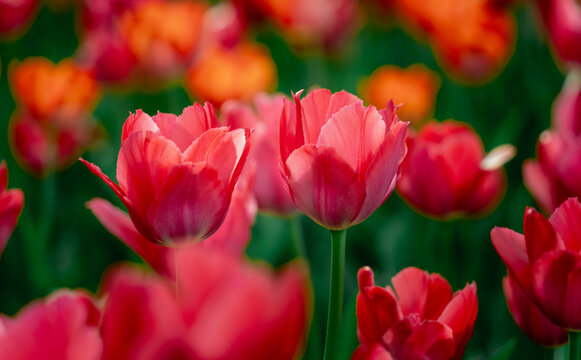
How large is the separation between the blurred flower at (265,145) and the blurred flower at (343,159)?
0.23 meters

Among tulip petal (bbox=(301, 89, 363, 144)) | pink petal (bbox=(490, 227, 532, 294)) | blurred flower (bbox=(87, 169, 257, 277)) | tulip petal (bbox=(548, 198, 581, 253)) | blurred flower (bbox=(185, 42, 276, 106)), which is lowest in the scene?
blurred flower (bbox=(185, 42, 276, 106))

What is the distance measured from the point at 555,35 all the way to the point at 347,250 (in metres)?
0.50

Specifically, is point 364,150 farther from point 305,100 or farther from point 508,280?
point 508,280

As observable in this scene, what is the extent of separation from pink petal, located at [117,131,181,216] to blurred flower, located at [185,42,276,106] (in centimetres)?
88

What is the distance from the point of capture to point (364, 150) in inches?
18.7

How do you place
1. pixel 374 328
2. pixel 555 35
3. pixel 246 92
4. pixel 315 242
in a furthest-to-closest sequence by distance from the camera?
pixel 246 92
pixel 315 242
pixel 555 35
pixel 374 328

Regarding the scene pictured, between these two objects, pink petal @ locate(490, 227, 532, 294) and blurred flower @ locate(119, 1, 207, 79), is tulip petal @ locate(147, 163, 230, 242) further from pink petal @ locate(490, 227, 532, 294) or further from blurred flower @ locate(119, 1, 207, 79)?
blurred flower @ locate(119, 1, 207, 79)

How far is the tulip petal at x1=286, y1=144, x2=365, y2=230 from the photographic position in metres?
0.45

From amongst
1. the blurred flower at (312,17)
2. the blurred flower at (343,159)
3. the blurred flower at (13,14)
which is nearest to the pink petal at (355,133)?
the blurred flower at (343,159)

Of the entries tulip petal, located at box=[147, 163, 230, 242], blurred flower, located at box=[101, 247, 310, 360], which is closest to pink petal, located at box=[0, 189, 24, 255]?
tulip petal, located at box=[147, 163, 230, 242]

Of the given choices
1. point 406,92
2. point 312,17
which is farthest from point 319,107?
point 312,17

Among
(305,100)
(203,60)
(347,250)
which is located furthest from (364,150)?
(203,60)

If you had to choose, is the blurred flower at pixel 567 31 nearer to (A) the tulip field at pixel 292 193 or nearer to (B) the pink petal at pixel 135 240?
(A) the tulip field at pixel 292 193

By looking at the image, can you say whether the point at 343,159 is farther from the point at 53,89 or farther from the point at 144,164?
the point at 53,89
